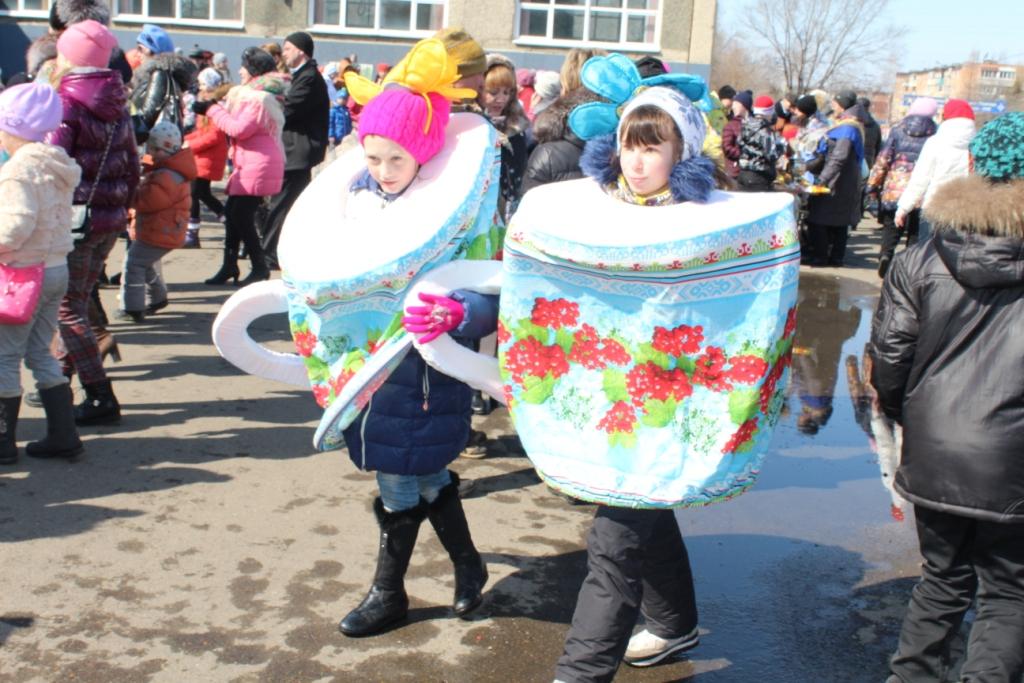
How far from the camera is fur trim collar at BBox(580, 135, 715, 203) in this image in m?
3.05

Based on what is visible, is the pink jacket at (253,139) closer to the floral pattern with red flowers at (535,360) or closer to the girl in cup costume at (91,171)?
the girl in cup costume at (91,171)

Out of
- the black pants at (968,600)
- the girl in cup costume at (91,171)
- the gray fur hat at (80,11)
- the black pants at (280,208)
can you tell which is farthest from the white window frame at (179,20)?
the black pants at (968,600)

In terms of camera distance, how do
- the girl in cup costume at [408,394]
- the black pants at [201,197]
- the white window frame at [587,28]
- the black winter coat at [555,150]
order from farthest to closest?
the white window frame at [587,28], the black pants at [201,197], the black winter coat at [555,150], the girl in cup costume at [408,394]

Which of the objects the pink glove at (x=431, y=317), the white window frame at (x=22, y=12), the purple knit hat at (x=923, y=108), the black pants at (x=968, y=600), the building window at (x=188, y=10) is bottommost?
the black pants at (x=968, y=600)

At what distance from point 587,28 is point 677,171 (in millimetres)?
21820

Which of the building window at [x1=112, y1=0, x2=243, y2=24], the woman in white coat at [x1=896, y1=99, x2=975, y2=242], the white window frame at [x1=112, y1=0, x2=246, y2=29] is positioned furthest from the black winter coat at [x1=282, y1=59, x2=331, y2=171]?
the building window at [x1=112, y1=0, x2=243, y2=24]

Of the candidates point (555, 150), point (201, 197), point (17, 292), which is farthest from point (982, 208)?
point (201, 197)

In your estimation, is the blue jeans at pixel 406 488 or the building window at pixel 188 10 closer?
the blue jeans at pixel 406 488

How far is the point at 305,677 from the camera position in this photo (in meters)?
3.47

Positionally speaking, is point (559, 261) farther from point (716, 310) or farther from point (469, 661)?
point (469, 661)

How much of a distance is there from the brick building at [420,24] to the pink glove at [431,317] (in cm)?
2062

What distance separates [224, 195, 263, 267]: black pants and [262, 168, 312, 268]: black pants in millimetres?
402

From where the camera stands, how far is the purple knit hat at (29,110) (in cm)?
487

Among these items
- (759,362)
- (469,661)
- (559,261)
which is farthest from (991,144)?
(469,661)
